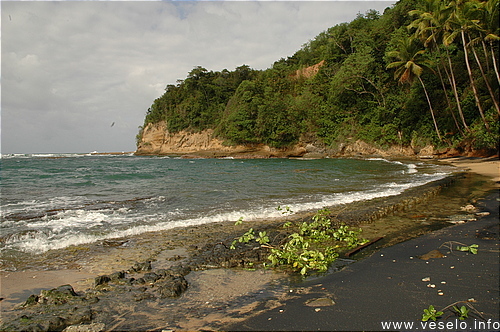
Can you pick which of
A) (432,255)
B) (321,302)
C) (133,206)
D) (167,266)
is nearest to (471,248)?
(432,255)

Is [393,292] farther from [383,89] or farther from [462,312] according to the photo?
[383,89]

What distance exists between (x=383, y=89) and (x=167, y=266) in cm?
3610

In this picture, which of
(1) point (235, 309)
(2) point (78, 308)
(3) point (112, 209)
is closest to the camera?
(1) point (235, 309)

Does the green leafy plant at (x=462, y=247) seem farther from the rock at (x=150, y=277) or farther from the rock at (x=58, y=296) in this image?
the rock at (x=58, y=296)

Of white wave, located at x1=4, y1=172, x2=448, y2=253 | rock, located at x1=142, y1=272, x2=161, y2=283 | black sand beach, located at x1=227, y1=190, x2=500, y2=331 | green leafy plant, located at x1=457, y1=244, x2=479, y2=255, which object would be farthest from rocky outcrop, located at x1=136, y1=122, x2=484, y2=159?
rock, located at x1=142, y1=272, x2=161, y2=283

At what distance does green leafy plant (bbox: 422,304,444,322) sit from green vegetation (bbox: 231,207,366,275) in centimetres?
151

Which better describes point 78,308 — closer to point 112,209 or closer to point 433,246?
point 433,246

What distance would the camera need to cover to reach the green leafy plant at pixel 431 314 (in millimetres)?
2528

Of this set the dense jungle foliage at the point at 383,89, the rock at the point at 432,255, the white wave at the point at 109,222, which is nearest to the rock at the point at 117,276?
the white wave at the point at 109,222

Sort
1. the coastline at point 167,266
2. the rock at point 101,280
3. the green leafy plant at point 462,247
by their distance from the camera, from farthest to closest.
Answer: the green leafy plant at point 462,247, the rock at point 101,280, the coastline at point 167,266

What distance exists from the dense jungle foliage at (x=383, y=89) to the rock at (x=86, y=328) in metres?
23.0

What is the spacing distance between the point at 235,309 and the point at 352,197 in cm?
840

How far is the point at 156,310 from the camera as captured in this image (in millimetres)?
3238

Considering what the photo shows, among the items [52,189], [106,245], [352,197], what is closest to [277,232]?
[106,245]
